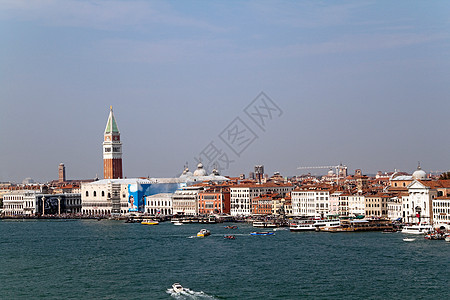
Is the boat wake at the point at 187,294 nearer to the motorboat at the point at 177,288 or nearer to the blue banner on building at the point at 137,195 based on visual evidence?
the motorboat at the point at 177,288

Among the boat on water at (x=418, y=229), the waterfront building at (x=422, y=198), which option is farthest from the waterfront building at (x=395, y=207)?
the boat on water at (x=418, y=229)

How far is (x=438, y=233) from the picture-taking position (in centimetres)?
2519

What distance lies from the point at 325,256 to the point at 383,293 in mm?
5337

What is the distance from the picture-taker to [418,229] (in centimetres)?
2686

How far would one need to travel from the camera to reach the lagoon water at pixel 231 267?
51.8 ft

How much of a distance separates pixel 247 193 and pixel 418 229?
14.2 meters

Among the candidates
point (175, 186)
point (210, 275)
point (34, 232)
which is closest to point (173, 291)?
point (210, 275)

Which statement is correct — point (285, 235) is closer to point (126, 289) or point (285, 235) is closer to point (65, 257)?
point (65, 257)

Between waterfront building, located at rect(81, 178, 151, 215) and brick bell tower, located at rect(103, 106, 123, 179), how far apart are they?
1964 mm

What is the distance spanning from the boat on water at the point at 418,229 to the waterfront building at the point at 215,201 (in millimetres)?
15117

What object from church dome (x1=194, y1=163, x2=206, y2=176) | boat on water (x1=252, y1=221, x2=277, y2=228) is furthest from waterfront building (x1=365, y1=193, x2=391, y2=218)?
church dome (x1=194, y1=163, x2=206, y2=176)

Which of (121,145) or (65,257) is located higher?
(121,145)

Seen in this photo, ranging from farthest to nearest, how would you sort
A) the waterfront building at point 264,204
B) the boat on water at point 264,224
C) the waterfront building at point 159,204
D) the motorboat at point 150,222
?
the waterfront building at point 159,204 → the waterfront building at point 264,204 → the motorboat at point 150,222 → the boat on water at point 264,224

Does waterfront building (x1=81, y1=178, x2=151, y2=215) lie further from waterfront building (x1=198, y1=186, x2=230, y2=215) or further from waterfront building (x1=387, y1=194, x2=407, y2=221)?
waterfront building (x1=387, y1=194, x2=407, y2=221)
